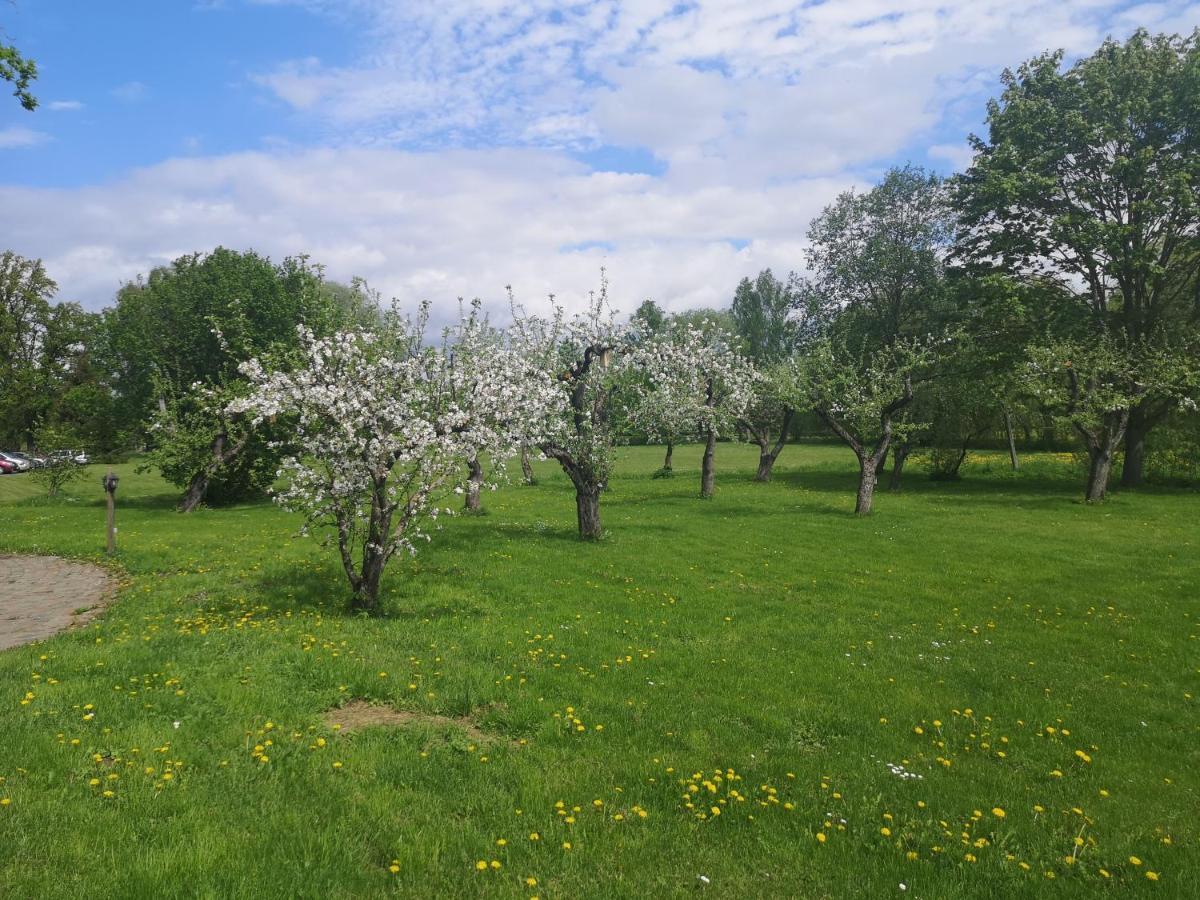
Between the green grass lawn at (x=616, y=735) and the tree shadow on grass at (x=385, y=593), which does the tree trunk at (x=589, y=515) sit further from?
the tree shadow on grass at (x=385, y=593)

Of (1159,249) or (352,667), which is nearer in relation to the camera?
(352,667)

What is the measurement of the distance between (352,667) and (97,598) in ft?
29.3

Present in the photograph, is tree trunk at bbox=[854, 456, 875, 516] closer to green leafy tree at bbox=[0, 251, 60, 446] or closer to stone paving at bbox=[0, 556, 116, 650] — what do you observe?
stone paving at bbox=[0, 556, 116, 650]

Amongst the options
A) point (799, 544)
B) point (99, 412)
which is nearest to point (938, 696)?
point (799, 544)

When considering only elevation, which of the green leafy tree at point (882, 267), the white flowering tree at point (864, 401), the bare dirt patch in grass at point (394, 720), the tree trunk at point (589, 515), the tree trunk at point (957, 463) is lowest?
the bare dirt patch in grass at point (394, 720)

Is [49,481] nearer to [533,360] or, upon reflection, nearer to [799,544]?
[533,360]

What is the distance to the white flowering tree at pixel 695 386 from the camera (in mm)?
32031

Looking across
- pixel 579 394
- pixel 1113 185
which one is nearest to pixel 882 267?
pixel 1113 185

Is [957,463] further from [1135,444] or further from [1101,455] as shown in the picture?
[1101,455]

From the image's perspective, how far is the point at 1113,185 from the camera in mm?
33688

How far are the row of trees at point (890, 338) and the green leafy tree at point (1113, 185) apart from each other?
0.12m

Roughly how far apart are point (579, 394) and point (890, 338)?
28890 mm

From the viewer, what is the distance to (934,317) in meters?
42.7

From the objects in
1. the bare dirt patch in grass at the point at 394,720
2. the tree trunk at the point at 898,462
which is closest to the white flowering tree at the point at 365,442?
the bare dirt patch in grass at the point at 394,720
